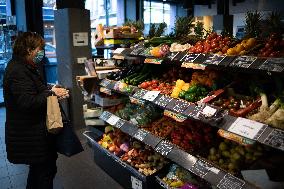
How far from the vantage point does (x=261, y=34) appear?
9.58 ft

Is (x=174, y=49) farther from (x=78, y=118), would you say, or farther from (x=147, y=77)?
(x=78, y=118)

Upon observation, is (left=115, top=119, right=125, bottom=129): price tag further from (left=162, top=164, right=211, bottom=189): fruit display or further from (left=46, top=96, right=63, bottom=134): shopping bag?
(left=46, top=96, right=63, bottom=134): shopping bag

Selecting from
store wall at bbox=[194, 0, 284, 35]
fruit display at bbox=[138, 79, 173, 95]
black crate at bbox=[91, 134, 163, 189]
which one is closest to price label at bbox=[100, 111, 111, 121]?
black crate at bbox=[91, 134, 163, 189]

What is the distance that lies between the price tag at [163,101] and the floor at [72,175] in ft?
4.28

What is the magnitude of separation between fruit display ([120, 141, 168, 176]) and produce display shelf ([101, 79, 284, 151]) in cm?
69

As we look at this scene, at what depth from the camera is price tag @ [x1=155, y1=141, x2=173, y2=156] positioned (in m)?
3.02

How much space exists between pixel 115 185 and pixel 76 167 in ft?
2.85

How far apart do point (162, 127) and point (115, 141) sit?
895 millimetres

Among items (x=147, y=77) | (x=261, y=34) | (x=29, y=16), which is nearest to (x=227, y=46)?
(x=261, y=34)

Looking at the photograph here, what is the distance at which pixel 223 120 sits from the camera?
2357 millimetres

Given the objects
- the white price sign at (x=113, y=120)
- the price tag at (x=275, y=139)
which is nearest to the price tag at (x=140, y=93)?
the white price sign at (x=113, y=120)

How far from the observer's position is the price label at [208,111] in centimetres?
244

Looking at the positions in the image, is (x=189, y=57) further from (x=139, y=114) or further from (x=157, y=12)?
(x=157, y=12)

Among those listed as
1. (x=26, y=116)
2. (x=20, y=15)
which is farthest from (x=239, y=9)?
(x=26, y=116)
